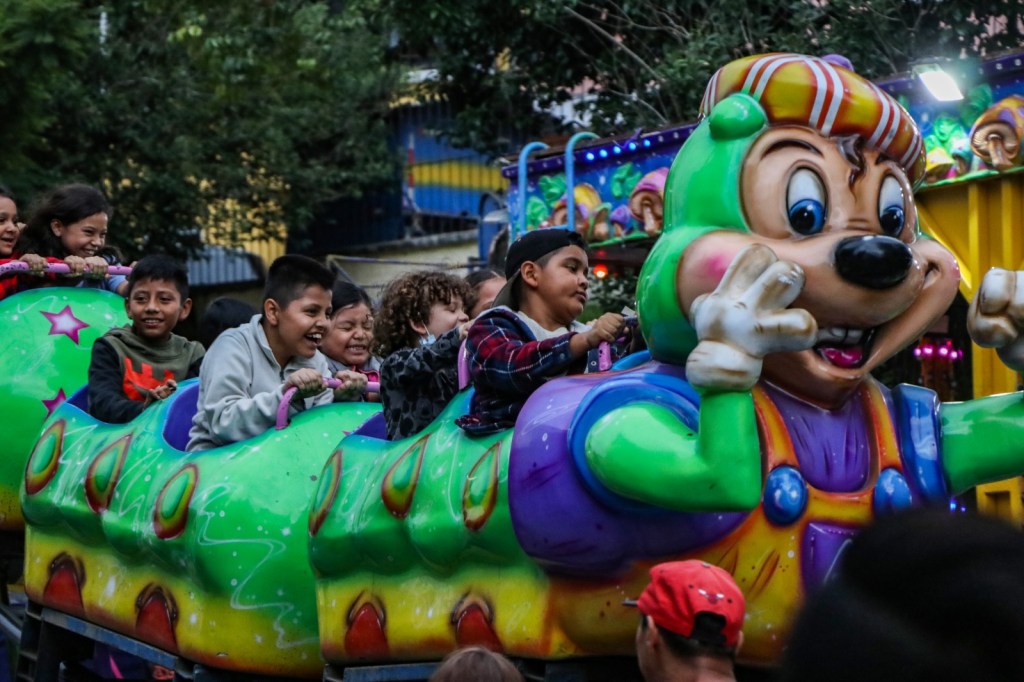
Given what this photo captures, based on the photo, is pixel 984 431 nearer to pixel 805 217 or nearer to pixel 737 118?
pixel 805 217

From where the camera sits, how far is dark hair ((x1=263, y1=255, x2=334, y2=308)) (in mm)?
5148


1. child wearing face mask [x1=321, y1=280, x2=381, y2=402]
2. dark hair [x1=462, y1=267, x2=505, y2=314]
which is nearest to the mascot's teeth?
dark hair [x1=462, y1=267, x2=505, y2=314]

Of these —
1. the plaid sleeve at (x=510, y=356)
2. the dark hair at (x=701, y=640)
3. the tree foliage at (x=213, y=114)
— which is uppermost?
the tree foliage at (x=213, y=114)

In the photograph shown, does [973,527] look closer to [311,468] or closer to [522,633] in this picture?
[522,633]

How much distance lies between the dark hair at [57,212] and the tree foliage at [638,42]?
4.57 m

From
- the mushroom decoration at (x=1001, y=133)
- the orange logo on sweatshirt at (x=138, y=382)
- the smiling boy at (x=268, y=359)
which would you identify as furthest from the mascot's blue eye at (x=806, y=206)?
the mushroom decoration at (x=1001, y=133)

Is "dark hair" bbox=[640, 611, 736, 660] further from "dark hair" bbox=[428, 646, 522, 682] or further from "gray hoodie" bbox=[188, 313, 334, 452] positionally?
"gray hoodie" bbox=[188, 313, 334, 452]

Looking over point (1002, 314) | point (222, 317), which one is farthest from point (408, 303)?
point (1002, 314)

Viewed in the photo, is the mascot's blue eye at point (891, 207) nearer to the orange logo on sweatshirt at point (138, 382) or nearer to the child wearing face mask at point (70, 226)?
the orange logo on sweatshirt at point (138, 382)

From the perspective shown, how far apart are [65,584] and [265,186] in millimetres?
11546

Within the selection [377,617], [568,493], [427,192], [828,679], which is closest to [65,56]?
[427,192]

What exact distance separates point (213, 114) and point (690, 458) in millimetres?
13840

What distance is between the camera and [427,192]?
1822cm

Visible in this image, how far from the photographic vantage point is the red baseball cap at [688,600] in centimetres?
272
